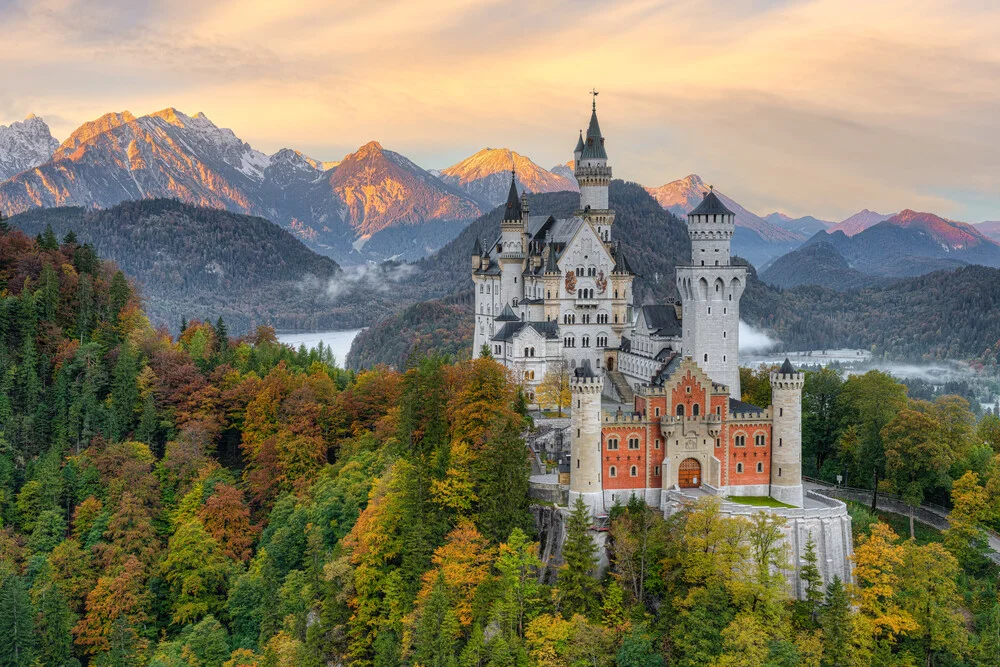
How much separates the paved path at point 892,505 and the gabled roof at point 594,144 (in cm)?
3801

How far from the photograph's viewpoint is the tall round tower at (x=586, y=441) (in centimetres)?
6116

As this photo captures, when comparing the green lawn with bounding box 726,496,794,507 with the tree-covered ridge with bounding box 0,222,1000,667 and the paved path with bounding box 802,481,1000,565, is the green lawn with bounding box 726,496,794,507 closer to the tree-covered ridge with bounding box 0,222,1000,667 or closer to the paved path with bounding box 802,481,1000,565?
the tree-covered ridge with bounding box 0,222,1000,667

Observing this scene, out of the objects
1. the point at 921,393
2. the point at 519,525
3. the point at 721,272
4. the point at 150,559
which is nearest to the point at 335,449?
the point at 150,559

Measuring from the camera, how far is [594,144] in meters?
96.2

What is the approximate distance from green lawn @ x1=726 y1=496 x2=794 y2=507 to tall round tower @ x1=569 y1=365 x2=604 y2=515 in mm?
9091

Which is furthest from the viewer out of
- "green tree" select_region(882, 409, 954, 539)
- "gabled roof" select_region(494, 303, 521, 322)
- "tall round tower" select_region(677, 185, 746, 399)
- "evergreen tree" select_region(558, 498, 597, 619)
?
"gabled roof" select_region(494, 303, 521, 322)

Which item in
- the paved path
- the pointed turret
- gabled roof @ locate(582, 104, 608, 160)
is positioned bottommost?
the paved path

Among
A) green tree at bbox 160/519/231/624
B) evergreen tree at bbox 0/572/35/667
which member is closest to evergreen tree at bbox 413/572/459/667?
green tree at bbox 160/519/231/624

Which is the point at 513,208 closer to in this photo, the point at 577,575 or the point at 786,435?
the point at 786,435

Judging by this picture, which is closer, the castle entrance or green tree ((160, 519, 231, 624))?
the castle entrance

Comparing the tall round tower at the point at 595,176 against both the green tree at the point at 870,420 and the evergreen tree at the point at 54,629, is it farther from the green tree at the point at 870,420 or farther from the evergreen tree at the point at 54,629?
the evergreen tree at the point at 54,629

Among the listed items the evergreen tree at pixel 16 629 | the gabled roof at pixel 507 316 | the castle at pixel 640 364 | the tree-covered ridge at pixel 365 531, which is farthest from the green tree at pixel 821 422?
the evergreen tree at pixel 16 629

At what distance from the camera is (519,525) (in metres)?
61.2

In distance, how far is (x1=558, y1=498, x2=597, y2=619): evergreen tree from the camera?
5628 cm
